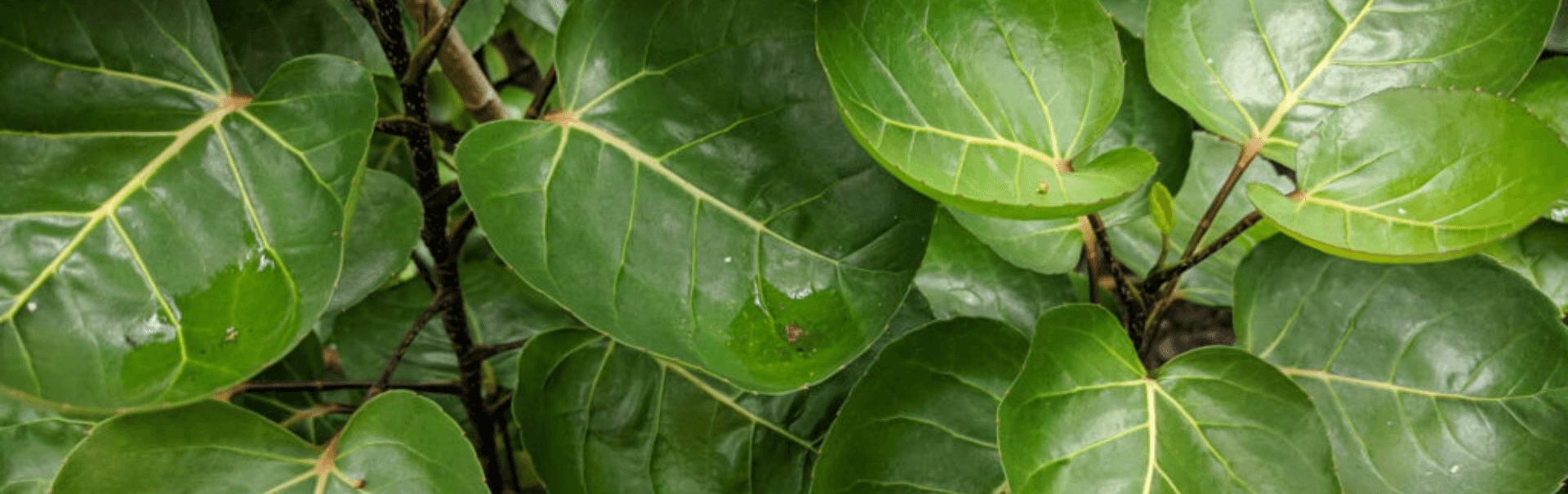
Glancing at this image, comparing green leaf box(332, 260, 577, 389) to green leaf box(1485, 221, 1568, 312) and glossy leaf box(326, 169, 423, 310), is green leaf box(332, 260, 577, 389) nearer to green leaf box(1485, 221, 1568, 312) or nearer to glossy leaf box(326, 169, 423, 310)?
glossy leaf box(326, 169, 423, 310)

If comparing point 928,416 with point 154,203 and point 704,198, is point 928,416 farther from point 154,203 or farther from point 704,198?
point 154,203

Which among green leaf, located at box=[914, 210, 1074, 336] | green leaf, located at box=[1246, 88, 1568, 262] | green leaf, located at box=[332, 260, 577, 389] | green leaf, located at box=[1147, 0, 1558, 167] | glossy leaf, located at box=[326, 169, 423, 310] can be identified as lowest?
green leaf, located at box=[332, 260, 577, 389]

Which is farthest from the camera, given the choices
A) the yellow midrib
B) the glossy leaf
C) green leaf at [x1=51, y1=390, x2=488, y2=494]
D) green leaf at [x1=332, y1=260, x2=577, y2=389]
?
green leaf at [x1=332, y1=260, x2=577, y2=389]

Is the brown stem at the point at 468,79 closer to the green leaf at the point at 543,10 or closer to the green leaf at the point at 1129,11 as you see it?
the green leaf at the point at 543,10

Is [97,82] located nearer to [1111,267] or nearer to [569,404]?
[569,404]

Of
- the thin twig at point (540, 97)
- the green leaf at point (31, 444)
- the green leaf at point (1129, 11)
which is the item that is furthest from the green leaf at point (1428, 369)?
the green leaf at point (31, 444)

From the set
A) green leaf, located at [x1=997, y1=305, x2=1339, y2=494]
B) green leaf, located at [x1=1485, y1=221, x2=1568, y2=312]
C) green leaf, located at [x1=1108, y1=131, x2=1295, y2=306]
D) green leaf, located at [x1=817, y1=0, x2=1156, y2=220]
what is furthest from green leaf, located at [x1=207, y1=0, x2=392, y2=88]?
green leaf, located at [x1=1485, y1=221, x2=1568, y2=312]
